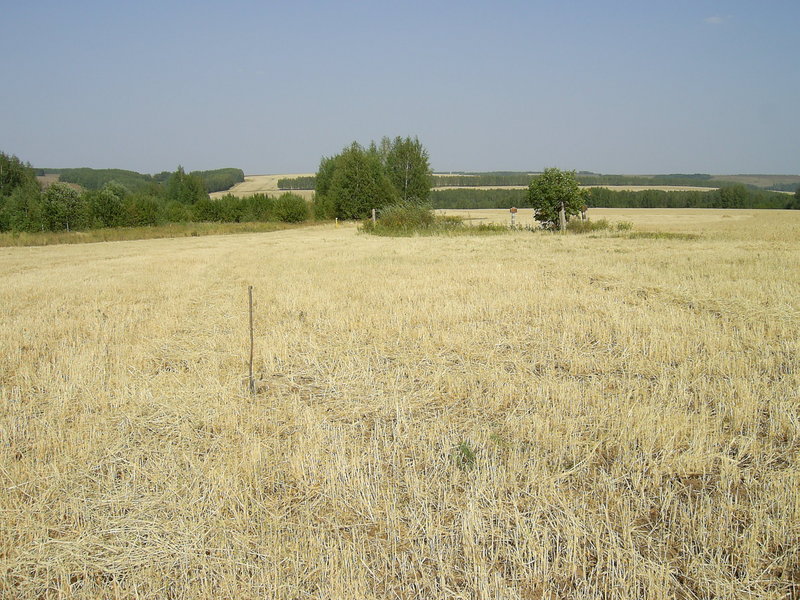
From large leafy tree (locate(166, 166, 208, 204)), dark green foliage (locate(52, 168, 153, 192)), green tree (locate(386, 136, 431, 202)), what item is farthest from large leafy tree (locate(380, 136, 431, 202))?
dark green foliage (locate(52, 168, 153, 192))

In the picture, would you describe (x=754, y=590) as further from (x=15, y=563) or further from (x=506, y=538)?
(x=15, y=563)

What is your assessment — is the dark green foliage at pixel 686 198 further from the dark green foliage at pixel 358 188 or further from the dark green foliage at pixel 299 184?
the dark green foliage at pixel 299 184

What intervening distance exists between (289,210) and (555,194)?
3701cm

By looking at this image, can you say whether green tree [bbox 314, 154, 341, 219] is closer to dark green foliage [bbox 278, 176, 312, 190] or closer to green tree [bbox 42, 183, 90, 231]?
green tree [bbox 42, 183, 90, 231]

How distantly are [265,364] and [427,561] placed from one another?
184 inches

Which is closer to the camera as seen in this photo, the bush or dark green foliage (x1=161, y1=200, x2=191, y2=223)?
the bush

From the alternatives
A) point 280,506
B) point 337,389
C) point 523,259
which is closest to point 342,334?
point 337,389

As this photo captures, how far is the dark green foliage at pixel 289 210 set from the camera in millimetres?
61031

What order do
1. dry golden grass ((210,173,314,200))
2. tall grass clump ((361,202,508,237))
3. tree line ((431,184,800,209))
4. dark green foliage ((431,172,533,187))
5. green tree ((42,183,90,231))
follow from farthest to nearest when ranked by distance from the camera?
dark green foliage ((431,172,533,187)) → dry golden grass ((210,173,314,200)) → tree line ((431,184,800,209)) → green tree ((42,183,90,231)) → tall grass clump ((361,202,508,237))

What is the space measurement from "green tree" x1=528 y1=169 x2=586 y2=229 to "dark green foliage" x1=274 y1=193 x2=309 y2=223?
1375 inches

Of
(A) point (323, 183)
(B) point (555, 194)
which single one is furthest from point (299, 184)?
(B) point (555, 194)

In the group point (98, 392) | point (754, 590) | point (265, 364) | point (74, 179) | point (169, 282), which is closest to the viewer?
point (754, 590)

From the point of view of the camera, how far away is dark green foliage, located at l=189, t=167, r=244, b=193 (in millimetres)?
148000

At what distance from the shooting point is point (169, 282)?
52.4ft
